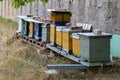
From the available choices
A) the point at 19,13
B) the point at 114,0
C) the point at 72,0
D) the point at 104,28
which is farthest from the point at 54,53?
the point at 19,13

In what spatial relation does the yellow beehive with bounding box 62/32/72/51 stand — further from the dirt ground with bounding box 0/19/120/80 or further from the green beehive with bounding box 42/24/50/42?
the green beehive with bounding box 42/24/50/42

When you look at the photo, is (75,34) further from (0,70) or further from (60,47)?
(0,70)

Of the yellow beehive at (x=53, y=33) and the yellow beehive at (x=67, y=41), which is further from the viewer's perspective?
the yellow beehive at (x=53, y=33)

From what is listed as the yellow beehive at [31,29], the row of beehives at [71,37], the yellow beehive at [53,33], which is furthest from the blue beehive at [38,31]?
the yellow beehive at [53,33]

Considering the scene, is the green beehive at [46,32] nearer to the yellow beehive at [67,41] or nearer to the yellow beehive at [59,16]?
the yellow beehive at [59,16]

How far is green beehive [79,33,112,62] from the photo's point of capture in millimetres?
7857

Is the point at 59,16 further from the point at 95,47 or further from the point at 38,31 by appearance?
the point at 95,47

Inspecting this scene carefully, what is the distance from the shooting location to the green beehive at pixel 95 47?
786cm

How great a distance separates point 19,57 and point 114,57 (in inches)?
95.5

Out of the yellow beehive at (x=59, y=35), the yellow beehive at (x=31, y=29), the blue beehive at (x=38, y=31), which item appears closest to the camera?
the yellow beehive at (x=59, y=35)

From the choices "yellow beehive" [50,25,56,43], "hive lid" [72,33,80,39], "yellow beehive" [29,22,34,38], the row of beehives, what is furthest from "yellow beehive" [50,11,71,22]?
"yellow beehive" [29,22,34,38]

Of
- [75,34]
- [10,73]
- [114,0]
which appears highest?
[114,0]

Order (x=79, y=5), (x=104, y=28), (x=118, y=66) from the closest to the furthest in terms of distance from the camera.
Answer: (x=118, y=66) → (x=104, y=28) → (x=79, y=5)

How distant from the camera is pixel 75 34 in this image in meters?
8.62
